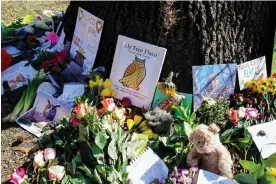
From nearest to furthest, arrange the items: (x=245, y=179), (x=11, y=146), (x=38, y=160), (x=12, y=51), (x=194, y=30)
Answer: (x=245, y=179)
(x=38, y=160)
(x=194, y=30)
(x=11, y=146)
(x=12, y=51)

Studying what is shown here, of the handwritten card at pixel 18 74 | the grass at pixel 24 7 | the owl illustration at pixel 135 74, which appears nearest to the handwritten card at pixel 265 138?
the owl illustration at pixel 135 74

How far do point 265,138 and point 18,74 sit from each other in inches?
68.7

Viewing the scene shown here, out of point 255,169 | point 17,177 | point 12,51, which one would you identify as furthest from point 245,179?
point 12,51

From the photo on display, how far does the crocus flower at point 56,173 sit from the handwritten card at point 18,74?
3.53 feet

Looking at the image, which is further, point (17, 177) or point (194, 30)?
point (194, 30)

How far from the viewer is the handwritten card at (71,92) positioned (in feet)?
10.2

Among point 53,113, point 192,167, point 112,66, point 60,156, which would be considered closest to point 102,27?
point 112,66

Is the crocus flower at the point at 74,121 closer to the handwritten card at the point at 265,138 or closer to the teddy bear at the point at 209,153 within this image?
the teddy bear at the point at 209,153

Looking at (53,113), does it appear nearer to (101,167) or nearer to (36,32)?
(101,167)

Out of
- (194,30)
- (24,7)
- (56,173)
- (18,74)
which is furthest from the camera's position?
(24,7)

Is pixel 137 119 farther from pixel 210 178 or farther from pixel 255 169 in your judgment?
pixel 255 169

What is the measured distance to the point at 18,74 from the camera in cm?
351

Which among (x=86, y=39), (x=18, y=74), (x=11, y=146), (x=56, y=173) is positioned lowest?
(x=11, y=146)

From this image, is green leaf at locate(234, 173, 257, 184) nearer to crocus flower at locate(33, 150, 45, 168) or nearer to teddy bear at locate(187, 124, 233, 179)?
teddy bear at locate(187, 124, 233, 179)
